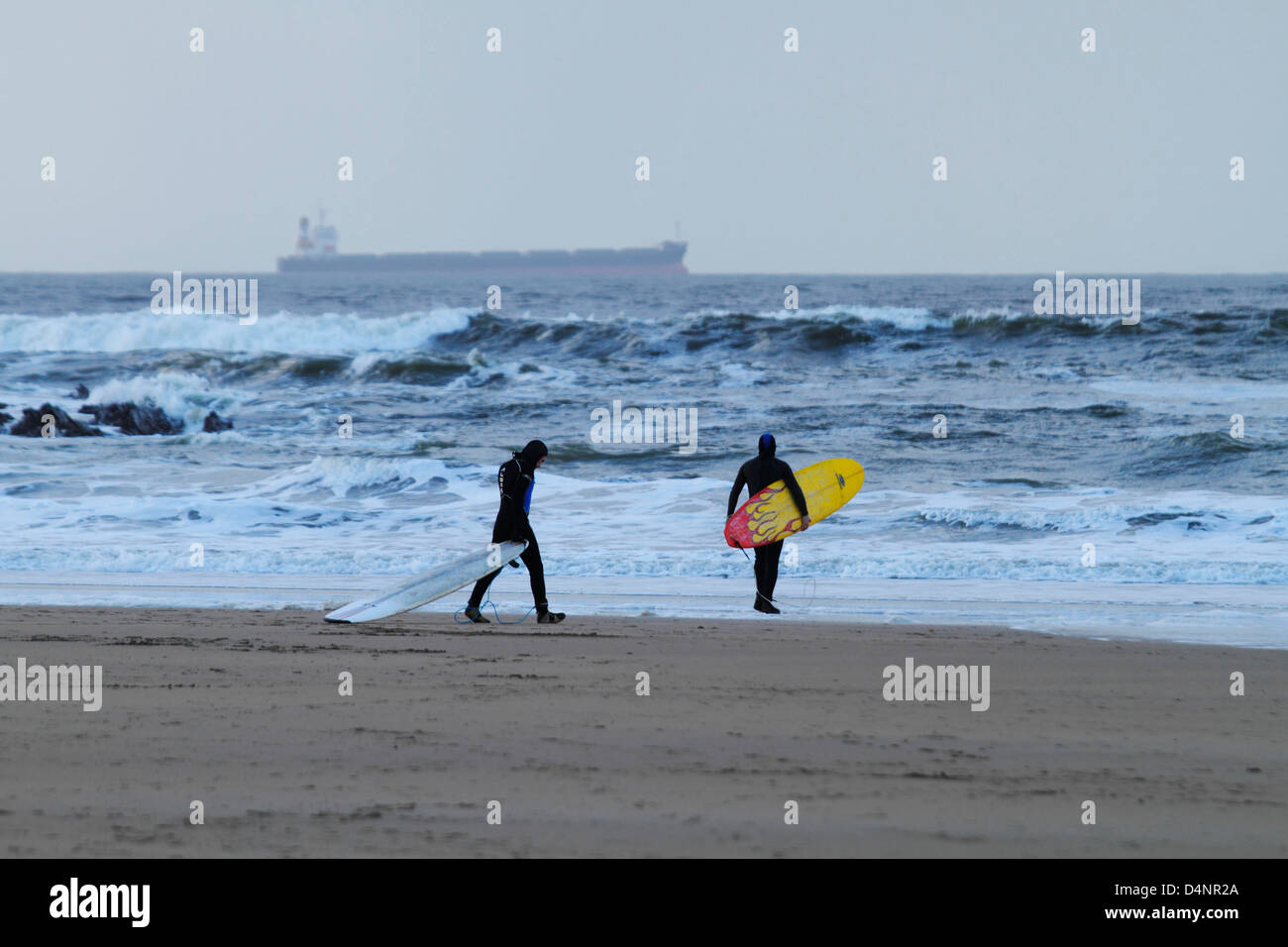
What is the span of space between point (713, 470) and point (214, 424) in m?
9.65

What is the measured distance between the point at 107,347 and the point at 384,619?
108 feet

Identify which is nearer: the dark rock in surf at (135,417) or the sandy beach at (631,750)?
the sandy beach at (631,750)

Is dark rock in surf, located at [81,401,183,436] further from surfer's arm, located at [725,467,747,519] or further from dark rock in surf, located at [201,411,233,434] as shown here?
surfer's arm, located at [725,467,747,519]

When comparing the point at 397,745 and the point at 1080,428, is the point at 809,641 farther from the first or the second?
the point at 1080,428

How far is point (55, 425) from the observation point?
59.0 feet

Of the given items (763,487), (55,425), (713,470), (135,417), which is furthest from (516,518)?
(135,417)

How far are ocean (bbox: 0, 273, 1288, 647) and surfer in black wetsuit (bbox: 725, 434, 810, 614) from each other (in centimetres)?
20

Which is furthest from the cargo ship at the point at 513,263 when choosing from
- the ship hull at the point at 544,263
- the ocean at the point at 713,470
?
the ocean at the point at 713,470

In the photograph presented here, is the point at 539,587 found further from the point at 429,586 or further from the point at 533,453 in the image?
the point at 533,453

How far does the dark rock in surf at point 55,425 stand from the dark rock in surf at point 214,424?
1.77 metres

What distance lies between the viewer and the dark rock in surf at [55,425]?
58.4 feet

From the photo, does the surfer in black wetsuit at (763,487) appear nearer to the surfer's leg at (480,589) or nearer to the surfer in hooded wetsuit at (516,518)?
the surfer in hooded wetsuit at (516,518)

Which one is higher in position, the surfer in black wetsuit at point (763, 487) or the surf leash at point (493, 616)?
the surfer in black wetsuit at point (763, 487)

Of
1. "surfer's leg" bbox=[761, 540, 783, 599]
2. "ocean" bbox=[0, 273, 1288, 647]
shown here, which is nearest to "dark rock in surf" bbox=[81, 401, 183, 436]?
"ocean" bbox=[0, 273, 1288, 647]
